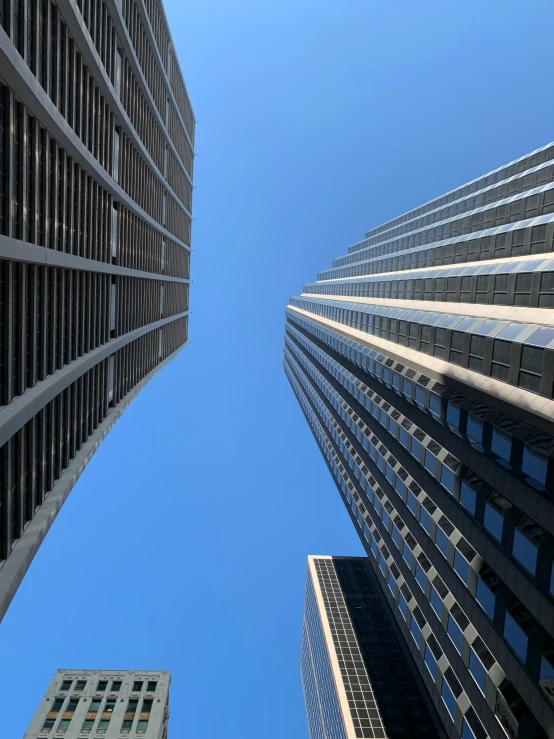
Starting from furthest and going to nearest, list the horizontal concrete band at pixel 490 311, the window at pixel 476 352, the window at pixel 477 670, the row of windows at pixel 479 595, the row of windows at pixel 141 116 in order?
the row of windows at pixel 141 116, the window at pixel 476 352, the window at pixel 477 670, the horizontal concrete band at pixel 490 311, the row of windows at pixel 479 595

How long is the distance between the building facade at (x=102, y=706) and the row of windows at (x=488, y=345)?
52.3m

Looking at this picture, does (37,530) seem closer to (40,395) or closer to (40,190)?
(40,395)

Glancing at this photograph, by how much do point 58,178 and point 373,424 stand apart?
4622 centimetres

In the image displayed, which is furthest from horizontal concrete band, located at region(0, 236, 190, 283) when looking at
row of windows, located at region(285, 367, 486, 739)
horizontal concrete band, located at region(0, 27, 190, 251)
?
row of windows, located at region(285, 367, 486, 739)

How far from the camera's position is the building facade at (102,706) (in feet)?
187

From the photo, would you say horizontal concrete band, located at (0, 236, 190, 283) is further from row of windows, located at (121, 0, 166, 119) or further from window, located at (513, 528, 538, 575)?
row of windows, located at (121, 0, 166, 119)

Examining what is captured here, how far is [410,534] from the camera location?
48.9 meters

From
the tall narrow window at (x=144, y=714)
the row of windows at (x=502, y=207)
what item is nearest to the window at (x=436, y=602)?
the row of windows at (x=502, y=207)

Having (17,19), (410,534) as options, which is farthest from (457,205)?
(17,19)

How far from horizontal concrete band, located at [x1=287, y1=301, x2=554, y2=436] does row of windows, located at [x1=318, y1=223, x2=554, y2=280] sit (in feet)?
32.8

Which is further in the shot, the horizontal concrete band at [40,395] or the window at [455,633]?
the window at [455,633]

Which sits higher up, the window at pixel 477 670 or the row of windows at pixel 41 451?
the row of windows at pixel 41 451

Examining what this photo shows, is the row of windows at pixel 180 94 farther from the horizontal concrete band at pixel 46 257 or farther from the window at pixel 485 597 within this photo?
the window at pixel 485 597

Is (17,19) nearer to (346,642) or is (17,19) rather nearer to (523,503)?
(523,503)
